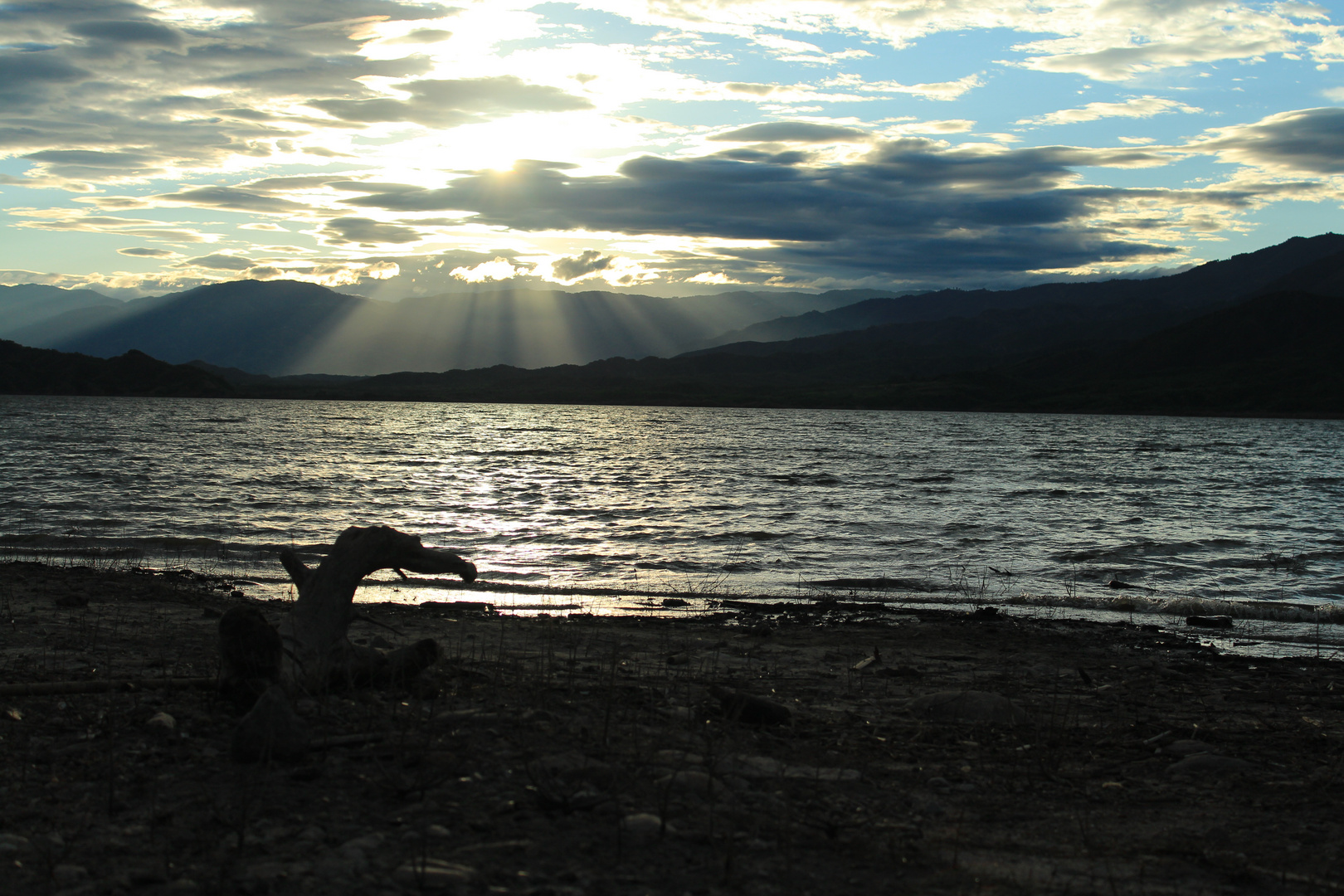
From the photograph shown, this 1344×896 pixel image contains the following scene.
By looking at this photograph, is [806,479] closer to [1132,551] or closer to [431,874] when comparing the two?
[1132,551]

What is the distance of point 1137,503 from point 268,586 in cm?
2911

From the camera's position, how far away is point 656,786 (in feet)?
17.4

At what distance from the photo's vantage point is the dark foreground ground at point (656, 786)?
429 cm

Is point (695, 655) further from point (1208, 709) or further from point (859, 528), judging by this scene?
point (859, 528)

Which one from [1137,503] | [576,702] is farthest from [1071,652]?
[1137,503]

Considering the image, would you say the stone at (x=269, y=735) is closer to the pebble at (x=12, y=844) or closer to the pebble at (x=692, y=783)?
the pebble at (x=12, y=844)

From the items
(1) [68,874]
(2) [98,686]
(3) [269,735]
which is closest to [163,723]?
(3) [269,735]

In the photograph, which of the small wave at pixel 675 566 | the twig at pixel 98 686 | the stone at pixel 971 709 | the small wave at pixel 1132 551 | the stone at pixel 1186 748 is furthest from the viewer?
the small wave at pixel 1132 551

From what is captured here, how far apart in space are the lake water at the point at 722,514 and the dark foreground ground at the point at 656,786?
26.5 feet

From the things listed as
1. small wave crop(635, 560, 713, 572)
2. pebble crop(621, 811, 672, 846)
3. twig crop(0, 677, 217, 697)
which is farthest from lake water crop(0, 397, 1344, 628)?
pebble crop(621, 811, 672, 846)

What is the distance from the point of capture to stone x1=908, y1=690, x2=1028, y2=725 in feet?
25.0

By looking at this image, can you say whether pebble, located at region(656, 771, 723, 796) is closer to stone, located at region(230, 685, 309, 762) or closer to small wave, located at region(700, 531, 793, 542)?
stone, located at region(230, 685, 309, 762)

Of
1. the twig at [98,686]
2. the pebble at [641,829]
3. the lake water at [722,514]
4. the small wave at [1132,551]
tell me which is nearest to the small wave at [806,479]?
the lake water at [722,514]

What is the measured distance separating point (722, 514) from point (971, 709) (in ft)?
62.3
